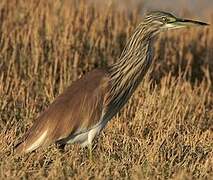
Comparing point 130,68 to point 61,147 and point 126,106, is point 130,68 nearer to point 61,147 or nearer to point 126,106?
point 61,147

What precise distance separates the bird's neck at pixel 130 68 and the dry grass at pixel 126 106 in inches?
15.9

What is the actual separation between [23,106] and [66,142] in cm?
163

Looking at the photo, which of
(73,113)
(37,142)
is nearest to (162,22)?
(73,113)

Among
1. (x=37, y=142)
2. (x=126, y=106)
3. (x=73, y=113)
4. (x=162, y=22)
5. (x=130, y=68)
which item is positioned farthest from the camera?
(x=126, y=106)

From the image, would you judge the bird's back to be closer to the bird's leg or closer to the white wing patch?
the white wing patch

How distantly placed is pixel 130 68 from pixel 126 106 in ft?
4.80

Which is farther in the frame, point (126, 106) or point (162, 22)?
point (126, 106)

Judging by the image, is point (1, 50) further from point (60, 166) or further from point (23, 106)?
point (60, 166)

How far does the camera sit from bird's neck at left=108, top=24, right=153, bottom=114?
632cm

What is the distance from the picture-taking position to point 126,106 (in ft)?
25.7

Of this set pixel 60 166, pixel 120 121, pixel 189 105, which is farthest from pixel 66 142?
pixel 189 105

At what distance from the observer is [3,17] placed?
9719 millimetres

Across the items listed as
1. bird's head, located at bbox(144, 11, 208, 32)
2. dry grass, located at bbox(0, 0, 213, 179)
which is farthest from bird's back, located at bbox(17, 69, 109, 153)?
bird's head, located at bbox(144, 11, 208, 32)

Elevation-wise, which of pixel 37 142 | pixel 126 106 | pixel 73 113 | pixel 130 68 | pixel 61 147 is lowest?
pixel 126 106
